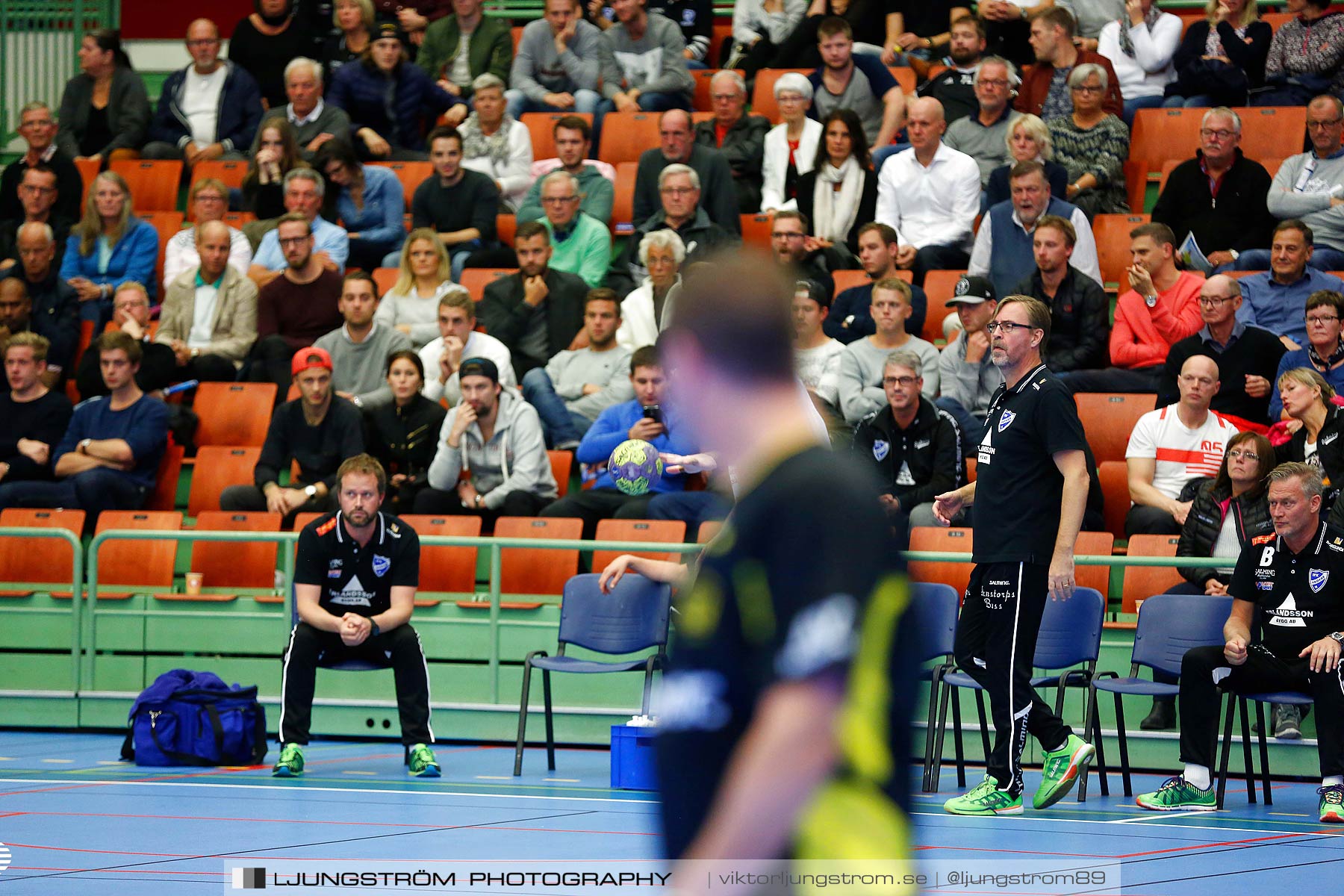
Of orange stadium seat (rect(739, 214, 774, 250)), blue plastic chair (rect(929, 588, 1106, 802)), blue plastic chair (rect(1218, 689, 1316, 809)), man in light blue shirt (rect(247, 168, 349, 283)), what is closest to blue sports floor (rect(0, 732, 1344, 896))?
blue plastic chair (rect(1218, 689, 1316, 809))

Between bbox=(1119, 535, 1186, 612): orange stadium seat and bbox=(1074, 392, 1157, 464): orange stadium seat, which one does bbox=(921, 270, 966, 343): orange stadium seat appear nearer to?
bbox=(1074, 392, 1157, 464): orange stadium seat

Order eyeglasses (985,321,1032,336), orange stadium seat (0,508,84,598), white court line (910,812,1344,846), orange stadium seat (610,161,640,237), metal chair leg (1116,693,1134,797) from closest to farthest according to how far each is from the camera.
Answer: white court line (910,812,1344,846)
eyeglasses (985,321,1032,336)
metal chair leg (1116,693,1134,797)
orange stadium seat (0,508,84,598)
orange stadium seat (610,161,640,237)

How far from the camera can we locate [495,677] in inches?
367

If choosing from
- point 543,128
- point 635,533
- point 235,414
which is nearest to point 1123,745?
point 635,533

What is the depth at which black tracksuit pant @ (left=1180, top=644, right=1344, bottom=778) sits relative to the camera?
7.14 m

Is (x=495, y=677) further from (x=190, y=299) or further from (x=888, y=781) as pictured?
(x=888, y=781)

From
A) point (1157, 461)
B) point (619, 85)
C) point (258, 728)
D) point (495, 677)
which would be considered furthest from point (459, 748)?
point (619, 85)

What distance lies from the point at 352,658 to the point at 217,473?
2.89 metres

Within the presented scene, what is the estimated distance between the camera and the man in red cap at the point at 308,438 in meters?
10.4

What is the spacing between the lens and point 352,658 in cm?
857

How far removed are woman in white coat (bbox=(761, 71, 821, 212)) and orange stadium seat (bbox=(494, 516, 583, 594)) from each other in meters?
3.64

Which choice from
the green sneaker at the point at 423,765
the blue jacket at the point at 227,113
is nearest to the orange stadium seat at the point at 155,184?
the blue jacket at the point at 227,113

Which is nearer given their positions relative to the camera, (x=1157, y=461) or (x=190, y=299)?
(x=1157, y=461)

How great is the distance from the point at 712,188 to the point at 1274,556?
572 cm
